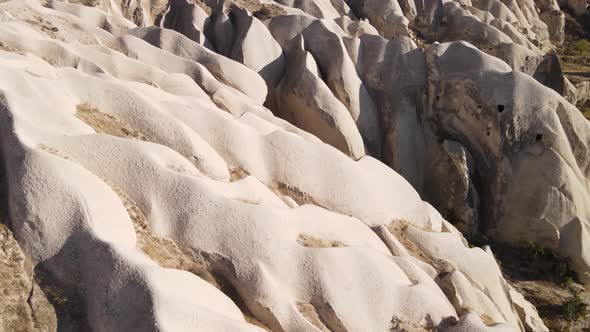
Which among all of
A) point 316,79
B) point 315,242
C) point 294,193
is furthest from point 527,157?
point 315,242

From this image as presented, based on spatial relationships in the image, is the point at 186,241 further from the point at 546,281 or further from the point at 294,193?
the point at 546,281

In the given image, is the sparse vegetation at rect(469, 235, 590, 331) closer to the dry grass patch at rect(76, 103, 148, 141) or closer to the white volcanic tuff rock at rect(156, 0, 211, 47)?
the dry grass patch at rect(76, 103, 148, 141)

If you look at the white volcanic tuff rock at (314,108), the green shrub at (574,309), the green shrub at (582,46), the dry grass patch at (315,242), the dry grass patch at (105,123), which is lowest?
the green shrub at (582,46)

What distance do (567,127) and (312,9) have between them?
12925 mm

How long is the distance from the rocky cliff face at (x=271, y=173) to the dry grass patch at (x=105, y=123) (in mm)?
37

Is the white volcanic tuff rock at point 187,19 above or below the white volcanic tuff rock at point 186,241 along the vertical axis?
below

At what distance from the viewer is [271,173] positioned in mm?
9047

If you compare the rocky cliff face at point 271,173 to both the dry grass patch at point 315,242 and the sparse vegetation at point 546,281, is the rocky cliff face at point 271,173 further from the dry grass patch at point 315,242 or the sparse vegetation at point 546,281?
the sparse vegetation at point 546,281

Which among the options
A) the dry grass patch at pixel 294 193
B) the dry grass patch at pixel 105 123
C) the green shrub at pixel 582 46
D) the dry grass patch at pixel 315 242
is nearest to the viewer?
the dry grass patch at pixel 315 242

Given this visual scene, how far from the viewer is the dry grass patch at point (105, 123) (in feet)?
26.6

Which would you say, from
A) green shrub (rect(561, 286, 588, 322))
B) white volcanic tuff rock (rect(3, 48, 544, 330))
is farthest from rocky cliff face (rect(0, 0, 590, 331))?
green shrub (rect(561, 286, 588, 322))

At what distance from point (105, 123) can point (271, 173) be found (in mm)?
2610

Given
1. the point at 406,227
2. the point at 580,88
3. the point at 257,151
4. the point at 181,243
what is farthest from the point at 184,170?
→ the point at 580,88

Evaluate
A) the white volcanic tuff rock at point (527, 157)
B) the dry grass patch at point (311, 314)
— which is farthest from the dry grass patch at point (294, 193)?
the white volcanic tuff rock at point (527, 157)
